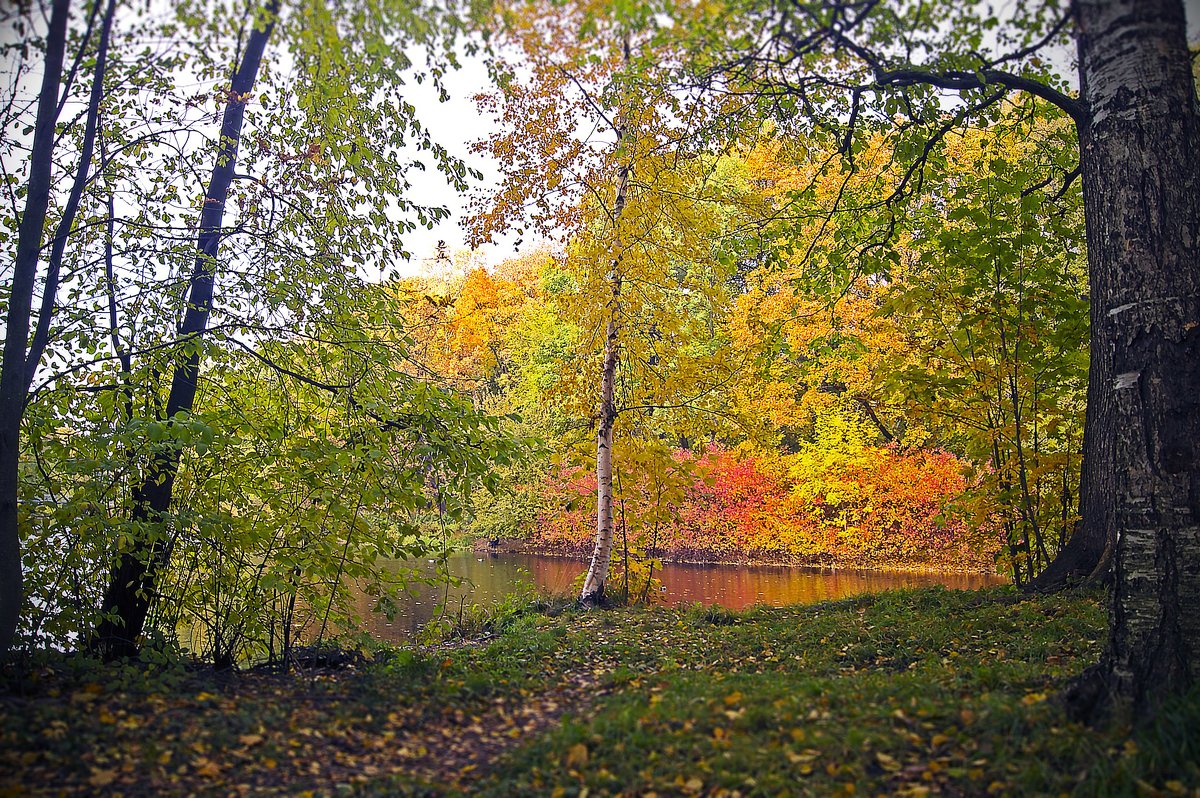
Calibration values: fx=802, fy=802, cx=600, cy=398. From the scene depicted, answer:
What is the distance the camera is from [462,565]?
18266mm

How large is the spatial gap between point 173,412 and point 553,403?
172 inches

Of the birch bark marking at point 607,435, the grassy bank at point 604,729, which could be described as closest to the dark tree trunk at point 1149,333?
the grassy bank at point 604,729

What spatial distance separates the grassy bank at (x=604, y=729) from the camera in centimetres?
295

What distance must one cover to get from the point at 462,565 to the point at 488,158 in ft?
38.6

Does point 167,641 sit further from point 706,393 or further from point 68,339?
point 706,393

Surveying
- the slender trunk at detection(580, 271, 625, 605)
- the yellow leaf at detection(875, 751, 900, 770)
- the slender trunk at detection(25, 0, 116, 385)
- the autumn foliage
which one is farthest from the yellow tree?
the autumn foliage

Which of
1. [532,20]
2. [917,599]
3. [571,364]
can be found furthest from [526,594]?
[532,20]

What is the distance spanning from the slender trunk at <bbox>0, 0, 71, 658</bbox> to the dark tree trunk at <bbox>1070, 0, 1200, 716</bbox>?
16.5ft

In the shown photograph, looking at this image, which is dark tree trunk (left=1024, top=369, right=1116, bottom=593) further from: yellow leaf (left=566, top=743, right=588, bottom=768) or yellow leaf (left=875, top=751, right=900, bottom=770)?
yellow leaf (left=566, top=743, right=588, bottom=768)

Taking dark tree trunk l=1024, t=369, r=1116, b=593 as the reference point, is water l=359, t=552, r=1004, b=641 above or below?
below

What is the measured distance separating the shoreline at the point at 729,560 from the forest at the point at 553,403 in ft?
24.2

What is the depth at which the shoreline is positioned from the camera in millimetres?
16625

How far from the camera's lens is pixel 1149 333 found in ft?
11.3

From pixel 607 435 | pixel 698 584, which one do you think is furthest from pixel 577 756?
pixel 698 584
